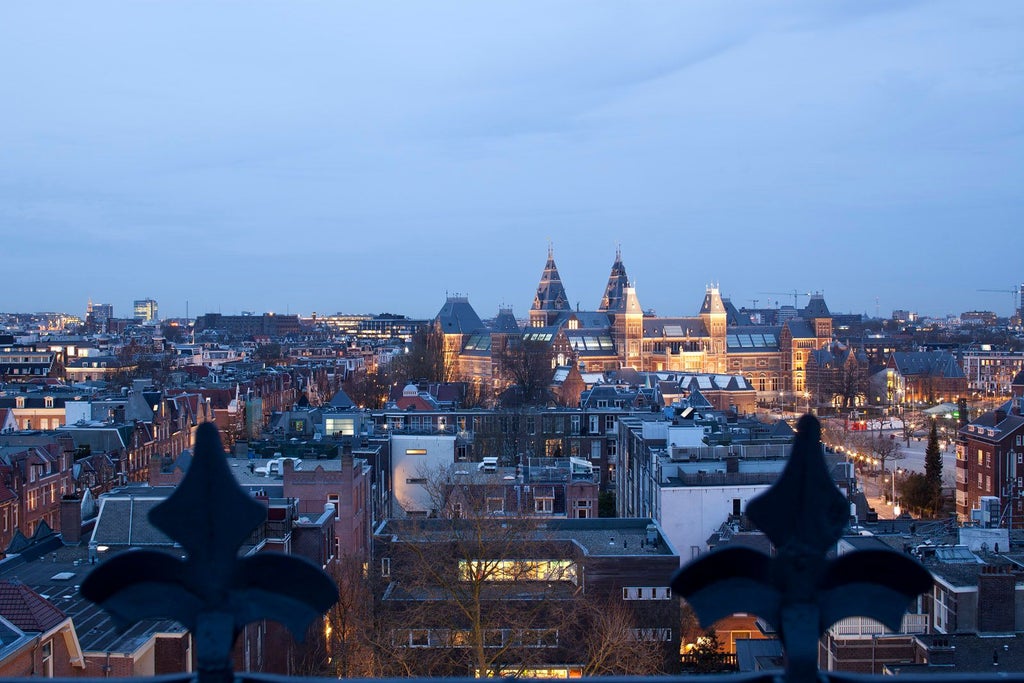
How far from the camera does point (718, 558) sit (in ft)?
7.04

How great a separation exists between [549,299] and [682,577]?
115m

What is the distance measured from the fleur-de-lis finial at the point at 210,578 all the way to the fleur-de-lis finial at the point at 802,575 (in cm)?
83

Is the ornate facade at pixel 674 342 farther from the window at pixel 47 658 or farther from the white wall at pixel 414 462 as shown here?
the window at pixel 47 658

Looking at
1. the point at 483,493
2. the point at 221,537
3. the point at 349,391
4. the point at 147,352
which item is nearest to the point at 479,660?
the point at 483,493

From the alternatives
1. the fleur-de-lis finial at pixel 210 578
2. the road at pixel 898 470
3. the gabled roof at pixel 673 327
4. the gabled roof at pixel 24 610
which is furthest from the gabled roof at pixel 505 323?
the fleur-de-lis finial at pixel 210 578

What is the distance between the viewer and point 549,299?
11712cm

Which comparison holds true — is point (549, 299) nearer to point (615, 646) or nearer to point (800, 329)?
point (800, 329)

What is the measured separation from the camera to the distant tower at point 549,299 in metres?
115

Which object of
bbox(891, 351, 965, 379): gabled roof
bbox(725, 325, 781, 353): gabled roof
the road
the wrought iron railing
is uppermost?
bbox(725, 325, 781, 353): gabled roof

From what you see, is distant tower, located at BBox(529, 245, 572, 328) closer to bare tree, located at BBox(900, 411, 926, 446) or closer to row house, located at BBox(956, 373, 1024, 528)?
bare tree, located at BBox(900, 411, 926, 446)

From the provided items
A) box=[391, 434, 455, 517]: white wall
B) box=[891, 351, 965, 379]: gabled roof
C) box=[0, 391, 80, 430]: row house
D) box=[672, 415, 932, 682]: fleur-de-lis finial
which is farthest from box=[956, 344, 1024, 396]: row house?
box=[672, 415, 932, 682]: fleur-de-lis finial

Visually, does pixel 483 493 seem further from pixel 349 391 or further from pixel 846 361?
pixel 846 361

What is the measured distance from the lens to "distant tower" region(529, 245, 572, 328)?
378 feet

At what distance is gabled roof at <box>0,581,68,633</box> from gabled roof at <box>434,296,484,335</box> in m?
90.6
